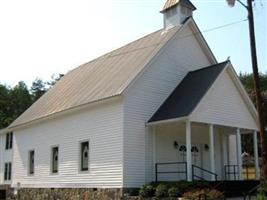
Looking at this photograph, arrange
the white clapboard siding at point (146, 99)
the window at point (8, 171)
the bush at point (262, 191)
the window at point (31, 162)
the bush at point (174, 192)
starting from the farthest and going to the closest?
1. the window at point (8, 171)
2. the window at point (31, 162)
3. the white clapboard siding at point (146, 99)
4. the bush at point (174, 192)
5. the bush at point (262, 191)

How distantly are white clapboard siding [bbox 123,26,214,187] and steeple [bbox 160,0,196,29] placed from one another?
99 centimetres

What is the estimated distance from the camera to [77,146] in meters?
24.1

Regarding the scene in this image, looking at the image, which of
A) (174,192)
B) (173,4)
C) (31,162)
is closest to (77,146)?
(31,162)

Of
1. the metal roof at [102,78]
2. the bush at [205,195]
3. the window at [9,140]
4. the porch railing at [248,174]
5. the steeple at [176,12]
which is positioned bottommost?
the bush at [205,195]

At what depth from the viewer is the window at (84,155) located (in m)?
23.4

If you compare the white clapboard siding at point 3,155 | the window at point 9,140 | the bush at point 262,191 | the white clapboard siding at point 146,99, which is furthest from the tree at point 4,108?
the bush at point 262,191

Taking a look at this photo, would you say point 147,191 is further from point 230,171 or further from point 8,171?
point 8,171

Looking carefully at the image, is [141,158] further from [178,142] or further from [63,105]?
[63,105]

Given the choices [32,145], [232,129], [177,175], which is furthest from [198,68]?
[32,145]

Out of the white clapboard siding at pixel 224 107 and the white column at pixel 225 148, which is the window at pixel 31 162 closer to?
the white column at pixel 225 148

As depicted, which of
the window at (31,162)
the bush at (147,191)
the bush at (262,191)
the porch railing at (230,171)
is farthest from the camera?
the window at (31,162)

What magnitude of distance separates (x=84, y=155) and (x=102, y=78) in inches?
180

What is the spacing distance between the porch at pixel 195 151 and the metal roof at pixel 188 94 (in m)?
0.45

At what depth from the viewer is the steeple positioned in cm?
2523
